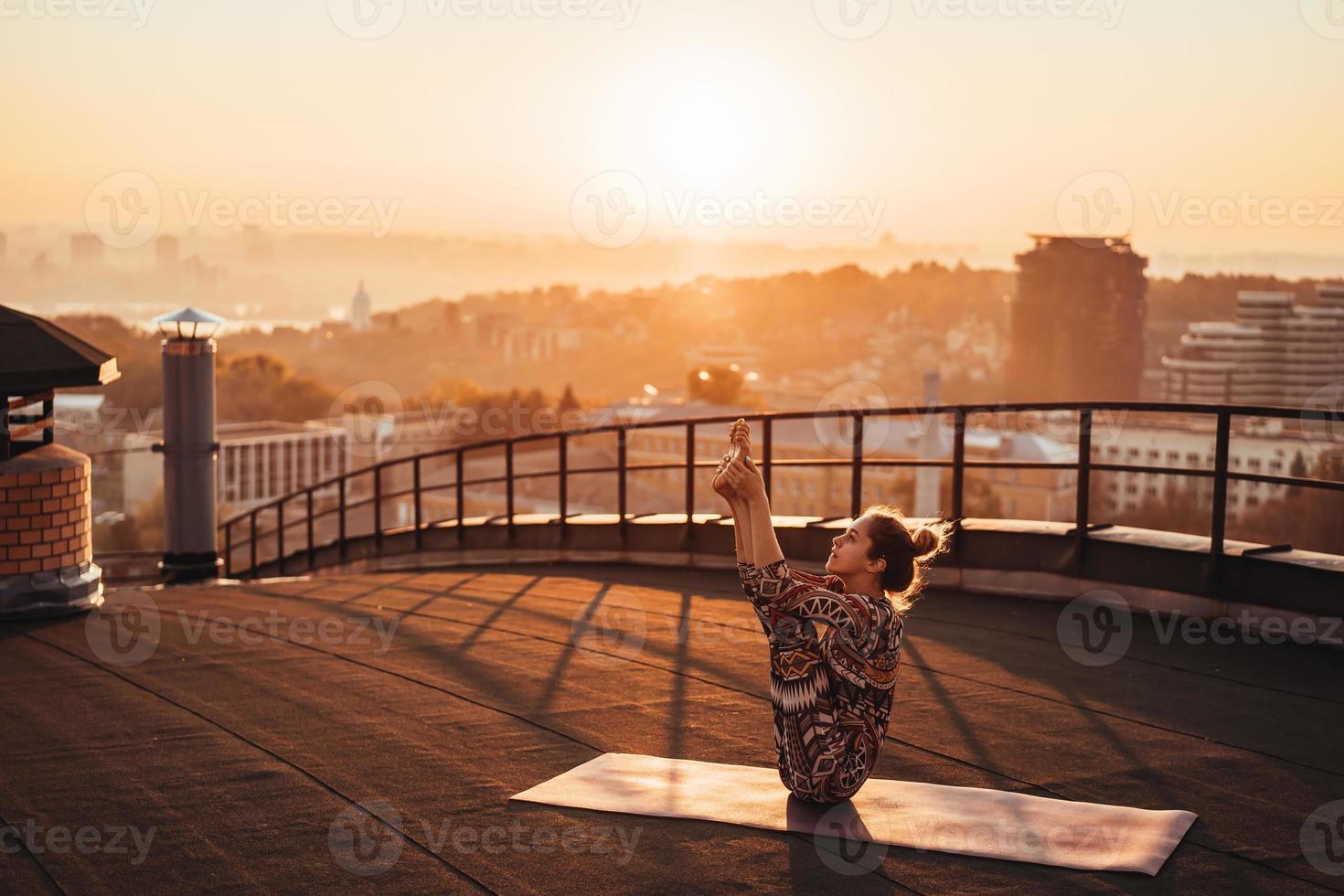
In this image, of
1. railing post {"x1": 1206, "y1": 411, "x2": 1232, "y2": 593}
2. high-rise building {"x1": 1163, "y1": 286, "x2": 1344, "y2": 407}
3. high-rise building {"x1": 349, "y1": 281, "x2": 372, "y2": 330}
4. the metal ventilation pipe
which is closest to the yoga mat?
railing post {"x1": 1206, "y1": 411, "x2": 1232, "y2": 593}

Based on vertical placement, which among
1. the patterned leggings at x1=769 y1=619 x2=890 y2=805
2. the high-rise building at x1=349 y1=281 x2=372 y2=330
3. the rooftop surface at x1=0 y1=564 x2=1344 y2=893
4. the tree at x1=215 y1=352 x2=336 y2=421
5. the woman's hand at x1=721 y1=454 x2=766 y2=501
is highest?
the high-rise building at x1=349 y1=281 x2=372 y2=330

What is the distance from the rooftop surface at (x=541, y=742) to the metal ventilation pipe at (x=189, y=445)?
3900mm

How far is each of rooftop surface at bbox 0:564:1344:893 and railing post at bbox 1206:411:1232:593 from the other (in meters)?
0.51

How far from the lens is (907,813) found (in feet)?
13.4

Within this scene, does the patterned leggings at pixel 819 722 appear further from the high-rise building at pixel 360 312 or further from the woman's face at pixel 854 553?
the high-rise building at pixel 360 312

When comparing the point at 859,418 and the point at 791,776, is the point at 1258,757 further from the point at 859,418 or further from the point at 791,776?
the point at 859,418

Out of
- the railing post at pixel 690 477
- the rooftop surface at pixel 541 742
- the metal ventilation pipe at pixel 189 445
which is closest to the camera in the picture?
the rooftop surface at pixel 541 742

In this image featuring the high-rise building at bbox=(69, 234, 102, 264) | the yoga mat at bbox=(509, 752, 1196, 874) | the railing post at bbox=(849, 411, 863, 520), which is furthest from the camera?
the high-rise building at bbox=(69, 234, 102, 264)

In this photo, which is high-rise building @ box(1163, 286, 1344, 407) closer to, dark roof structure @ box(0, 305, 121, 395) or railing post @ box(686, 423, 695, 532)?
railing post @ box(686, 423, 695, 532)

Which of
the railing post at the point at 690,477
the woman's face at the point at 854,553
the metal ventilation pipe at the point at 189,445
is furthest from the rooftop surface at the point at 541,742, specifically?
the metal ventilation pipe at the point at 189,445

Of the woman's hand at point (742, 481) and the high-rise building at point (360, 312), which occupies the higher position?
the high-rise building at point (360, 312)

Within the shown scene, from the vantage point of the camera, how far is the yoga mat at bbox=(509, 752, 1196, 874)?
3.75m

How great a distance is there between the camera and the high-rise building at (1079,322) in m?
87.5

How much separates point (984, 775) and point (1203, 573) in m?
3.18
